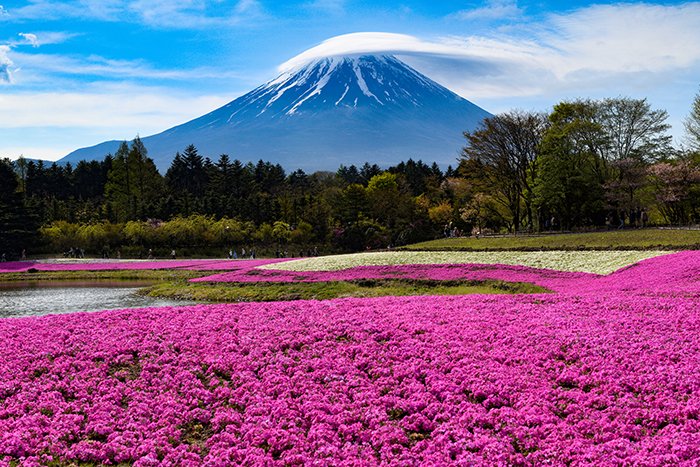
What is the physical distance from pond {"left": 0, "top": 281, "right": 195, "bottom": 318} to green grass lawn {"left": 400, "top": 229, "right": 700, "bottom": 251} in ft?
86.4

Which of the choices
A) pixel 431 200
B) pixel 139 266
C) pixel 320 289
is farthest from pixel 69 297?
pixel 431 200

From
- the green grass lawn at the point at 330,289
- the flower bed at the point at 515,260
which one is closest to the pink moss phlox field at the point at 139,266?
the flower bed at the point at 515,260

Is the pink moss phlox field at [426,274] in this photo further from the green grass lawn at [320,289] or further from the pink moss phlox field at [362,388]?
the pink moss phlox field at [362,388]

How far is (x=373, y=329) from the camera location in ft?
51.0

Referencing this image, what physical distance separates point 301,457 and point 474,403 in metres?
3.71

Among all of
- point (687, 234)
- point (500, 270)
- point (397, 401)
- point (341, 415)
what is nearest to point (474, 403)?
point (397, 401)

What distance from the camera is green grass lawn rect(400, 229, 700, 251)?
37250mm

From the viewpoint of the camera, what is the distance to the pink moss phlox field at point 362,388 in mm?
9047

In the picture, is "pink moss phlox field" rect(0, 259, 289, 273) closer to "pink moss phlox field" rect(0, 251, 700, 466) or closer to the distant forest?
the distant forest

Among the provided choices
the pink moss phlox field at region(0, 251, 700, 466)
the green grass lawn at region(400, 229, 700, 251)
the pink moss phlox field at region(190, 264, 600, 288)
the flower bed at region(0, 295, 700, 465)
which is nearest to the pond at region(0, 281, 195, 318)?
the pink moss phlox field at region(190, 264, 600, 288)

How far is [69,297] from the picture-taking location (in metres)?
33.7

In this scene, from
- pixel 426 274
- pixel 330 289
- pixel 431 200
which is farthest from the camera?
pixel 431 200

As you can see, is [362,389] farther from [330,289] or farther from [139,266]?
[139,266]

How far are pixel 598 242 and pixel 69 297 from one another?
124 feet
